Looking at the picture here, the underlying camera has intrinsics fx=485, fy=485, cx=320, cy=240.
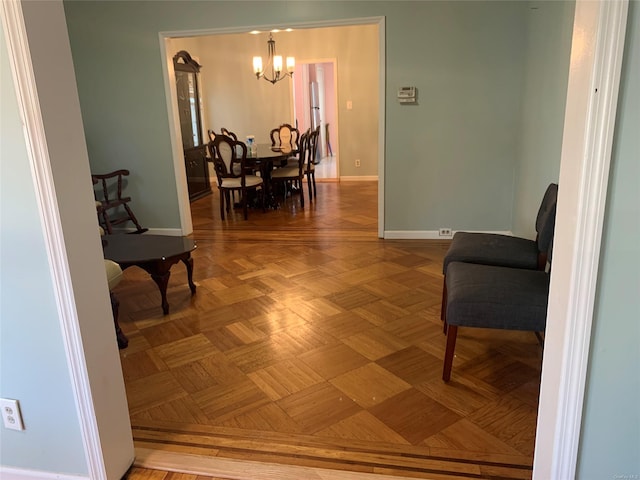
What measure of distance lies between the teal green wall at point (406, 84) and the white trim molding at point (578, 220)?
311 centimetres

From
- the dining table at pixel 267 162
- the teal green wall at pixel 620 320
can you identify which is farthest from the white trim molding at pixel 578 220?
the dining table at pixel 267 162

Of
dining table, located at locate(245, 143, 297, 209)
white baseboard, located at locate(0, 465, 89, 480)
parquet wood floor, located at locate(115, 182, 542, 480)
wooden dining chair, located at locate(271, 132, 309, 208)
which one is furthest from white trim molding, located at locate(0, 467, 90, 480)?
wooden dining chair, located at locate(271, 132, 309, 208)

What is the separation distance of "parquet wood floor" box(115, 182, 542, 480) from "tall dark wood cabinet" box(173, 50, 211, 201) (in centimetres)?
297

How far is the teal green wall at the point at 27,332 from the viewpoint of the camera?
4.32ft

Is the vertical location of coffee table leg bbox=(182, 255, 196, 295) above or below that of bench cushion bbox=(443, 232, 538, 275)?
below

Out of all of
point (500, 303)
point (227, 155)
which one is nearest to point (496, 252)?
point (500, 303)

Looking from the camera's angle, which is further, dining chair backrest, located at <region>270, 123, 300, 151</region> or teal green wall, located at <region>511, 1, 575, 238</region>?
dining chair backrest, located at <region>270, 123, 300, 151</region>

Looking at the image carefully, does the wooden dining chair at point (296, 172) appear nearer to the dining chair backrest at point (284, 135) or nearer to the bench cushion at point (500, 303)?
the dining chair backrest at point (284, 135)

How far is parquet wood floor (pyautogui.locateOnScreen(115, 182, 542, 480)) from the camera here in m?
1.78

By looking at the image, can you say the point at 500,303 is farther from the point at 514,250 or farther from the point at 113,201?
the point at 113,201

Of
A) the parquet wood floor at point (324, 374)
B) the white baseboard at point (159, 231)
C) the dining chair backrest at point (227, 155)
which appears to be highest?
the dining chair backrest at point (227, 155)

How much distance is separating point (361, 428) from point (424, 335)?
0.87 meters

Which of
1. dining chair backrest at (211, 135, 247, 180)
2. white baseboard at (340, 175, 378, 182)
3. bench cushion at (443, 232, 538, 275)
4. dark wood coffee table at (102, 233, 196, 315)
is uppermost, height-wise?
dining chair backrest at (211, 135, 247, 180)

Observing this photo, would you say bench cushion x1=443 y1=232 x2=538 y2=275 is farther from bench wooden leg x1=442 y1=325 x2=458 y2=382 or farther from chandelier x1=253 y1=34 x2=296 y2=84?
chandelier x1=253 y1=34 x2=296 y2=84
